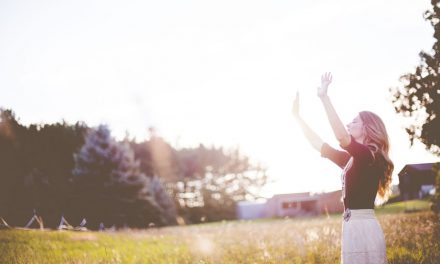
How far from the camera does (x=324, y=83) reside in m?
3.21

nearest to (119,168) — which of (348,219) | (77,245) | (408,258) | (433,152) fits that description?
(77,245)

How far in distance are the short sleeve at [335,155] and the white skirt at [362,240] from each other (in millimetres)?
635

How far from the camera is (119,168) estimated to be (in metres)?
33.9


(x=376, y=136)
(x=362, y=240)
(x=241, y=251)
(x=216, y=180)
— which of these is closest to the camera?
(x=362, y=240)

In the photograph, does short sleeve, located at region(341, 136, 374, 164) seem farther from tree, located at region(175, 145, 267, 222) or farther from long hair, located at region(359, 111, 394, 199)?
tree, located at region(175, 145, 267, 222)

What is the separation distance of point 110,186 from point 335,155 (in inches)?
1219

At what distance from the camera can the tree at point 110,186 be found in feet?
102

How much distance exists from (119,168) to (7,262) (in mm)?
28075

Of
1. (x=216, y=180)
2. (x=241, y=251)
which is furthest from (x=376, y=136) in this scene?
(x=216, y=180)

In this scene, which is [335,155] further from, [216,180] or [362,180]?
[216,180]

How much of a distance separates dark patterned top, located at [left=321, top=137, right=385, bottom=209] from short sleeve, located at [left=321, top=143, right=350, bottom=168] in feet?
1.39

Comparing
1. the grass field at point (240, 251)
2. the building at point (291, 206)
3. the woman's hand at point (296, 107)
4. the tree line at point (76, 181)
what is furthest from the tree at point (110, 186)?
the building at point (291, 206)

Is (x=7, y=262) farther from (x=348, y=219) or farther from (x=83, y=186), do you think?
(x=83, y=186)

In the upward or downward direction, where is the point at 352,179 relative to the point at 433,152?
downward
